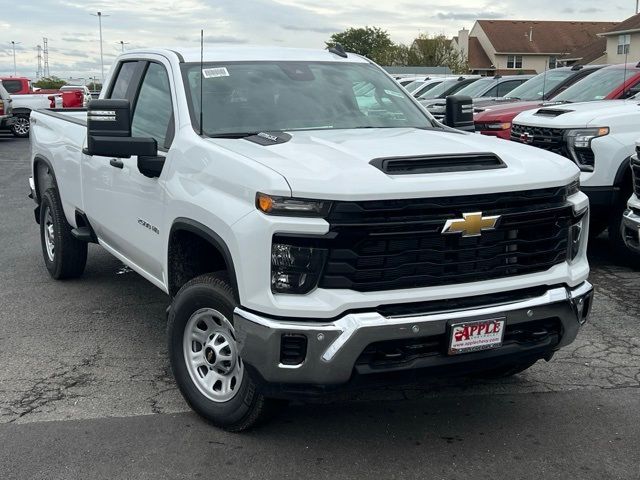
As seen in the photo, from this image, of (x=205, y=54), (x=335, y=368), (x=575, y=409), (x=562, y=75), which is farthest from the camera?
(x=562, y=75)

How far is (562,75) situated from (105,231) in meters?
9.66

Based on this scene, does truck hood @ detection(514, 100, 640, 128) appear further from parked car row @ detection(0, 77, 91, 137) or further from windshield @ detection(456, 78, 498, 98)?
parked car row @ detection(0, 77, 91, 137)

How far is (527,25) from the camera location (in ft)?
248

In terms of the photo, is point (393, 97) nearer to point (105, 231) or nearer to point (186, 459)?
point (105, 231)

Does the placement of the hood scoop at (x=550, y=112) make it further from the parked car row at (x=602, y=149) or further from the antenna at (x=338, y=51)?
the antenna at (x=338, y=51)

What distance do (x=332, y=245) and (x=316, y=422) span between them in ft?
4.12

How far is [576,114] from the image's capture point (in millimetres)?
7660

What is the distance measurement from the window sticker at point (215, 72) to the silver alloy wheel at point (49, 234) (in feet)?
9.42

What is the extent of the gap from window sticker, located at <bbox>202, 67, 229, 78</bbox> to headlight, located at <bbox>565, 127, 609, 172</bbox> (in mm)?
3760

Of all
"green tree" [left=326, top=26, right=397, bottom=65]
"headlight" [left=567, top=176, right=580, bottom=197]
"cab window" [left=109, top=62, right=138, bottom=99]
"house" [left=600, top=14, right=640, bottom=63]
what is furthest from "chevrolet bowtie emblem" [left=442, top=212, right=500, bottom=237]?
"green tree" [left=326, top=26, right=397, bottom=65]

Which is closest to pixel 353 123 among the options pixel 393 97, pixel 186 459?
pixel 393 97

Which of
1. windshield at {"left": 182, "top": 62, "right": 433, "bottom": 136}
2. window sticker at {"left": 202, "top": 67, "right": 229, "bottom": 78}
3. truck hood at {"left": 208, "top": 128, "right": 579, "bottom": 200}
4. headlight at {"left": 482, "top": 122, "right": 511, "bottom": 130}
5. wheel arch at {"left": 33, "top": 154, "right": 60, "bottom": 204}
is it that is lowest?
wheel arch at {"left": 33, "top": 154, "right": 60, "bottom": 204}

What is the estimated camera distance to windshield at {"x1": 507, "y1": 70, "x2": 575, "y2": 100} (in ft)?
42.4

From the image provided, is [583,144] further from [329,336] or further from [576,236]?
[329,336]
